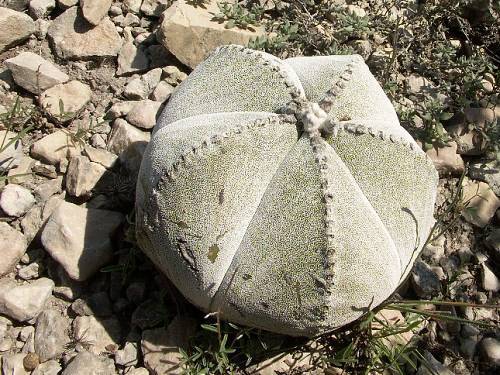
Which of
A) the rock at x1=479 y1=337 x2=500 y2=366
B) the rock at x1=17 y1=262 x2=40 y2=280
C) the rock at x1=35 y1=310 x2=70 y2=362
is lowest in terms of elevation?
the rock at x1=35 y1=310 x2=70 y2=362

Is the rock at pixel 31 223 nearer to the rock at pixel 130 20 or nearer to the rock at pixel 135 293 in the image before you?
the rock at pixel 135 293

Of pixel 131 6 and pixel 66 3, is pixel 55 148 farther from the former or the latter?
pixel 131 6

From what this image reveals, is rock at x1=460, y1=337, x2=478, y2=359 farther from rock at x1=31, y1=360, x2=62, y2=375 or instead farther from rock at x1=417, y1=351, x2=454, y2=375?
rock at x1=31, y1=360, x2=62, y2=375

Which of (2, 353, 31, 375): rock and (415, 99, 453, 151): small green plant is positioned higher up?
(415, 99, 453, 151): small green plant

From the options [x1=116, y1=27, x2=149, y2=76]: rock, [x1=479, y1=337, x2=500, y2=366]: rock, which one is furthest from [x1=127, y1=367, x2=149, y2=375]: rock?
[x1=116, y1=27, x2=149, y2=76]: rock

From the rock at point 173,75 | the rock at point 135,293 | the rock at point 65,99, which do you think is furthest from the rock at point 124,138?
the rock at point 135,293

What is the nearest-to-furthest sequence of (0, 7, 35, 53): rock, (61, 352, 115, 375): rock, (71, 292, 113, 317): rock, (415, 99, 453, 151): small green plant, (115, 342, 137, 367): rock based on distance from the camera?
(61, 352, 115, 375): rock < (115, 342, 137, 367): rock < (71, 292, 113, 317): rock < (415, 99, 453, 151): small green plant < (0, 7, 35, 53): rock

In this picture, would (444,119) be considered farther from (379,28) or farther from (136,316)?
(136,316)
